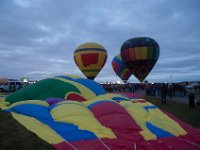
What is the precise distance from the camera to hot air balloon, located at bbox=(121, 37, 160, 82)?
1056 inches

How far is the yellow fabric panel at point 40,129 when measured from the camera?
627cm

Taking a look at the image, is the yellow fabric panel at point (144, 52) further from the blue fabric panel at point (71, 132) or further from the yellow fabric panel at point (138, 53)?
the blue fabric panel at point (71, 132)

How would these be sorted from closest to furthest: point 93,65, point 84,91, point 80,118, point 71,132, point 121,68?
point 71,132 < point 80,118 < point 84,91 < point 93,65 < point 121,68

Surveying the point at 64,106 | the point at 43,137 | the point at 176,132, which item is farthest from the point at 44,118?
the point at 176,132

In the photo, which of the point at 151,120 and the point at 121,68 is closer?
the point at 151,120

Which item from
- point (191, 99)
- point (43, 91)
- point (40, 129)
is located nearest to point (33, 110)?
point (40, 129)

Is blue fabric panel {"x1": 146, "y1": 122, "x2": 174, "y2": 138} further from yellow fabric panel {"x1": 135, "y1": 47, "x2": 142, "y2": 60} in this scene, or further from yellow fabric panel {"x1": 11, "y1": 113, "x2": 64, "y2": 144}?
yellow fabric panel {"x1": 135, "y1": 47, "x2": 142, "y2": 60}

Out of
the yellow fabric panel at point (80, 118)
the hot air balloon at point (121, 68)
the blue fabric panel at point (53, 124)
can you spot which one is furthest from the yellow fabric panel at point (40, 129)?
the hot air balloon at point (121, 68)

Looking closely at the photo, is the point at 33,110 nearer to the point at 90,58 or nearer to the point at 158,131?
the point at 158,131

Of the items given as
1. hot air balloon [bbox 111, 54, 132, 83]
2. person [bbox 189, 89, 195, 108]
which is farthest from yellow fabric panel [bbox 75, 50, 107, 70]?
person [bbox 189, 89, 195, 108]

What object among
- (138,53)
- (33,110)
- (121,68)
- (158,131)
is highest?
(138,53)

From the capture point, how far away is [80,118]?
7262 millimetres

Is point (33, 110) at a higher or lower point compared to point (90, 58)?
lower

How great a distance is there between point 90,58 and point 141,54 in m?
6.39
